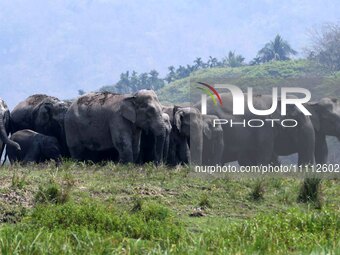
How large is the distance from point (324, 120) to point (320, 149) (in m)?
0.70

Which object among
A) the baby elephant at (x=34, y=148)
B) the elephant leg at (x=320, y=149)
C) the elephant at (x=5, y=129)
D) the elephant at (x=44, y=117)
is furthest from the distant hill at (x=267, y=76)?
the baby elephant at (x=34, y=148)

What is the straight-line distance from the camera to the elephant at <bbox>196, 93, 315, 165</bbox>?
2800 cm

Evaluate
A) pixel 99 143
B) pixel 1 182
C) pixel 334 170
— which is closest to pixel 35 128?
pixel 99 143

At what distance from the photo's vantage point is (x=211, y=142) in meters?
26.6

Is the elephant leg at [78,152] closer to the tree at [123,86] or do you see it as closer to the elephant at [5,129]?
the elephant at [5,129]

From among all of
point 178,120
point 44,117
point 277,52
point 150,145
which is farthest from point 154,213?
point 277,52

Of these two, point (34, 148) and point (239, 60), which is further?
point (239, 60)

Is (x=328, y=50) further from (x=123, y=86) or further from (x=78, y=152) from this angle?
(x=78, y=152)

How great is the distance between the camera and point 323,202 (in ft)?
58.1

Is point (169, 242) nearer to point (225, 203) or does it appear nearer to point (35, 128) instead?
point (225, 203)

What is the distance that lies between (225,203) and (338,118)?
12524 mm

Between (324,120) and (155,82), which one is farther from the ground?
(324,120)

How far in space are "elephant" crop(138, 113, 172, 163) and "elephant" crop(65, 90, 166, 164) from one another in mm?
239

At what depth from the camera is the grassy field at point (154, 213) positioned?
12.6 meters
